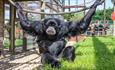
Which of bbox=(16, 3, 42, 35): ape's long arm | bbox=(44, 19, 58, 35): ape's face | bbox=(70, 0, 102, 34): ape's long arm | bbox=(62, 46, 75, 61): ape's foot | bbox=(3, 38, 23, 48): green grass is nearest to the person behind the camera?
bbox=(70, 0, 102, 34): ape's long arm

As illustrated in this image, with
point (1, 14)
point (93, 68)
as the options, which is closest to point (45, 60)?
point (93, 68)

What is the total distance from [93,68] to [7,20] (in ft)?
19.8

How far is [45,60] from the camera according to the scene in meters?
5.42

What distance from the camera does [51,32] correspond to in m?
5.17

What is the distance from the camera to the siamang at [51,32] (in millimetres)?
5266

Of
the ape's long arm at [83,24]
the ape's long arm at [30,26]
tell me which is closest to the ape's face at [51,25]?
the ape's long arm at [30,26]

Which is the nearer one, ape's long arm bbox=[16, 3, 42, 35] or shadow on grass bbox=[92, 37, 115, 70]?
shadow on grass bbox=[92, 37, 115, 70]

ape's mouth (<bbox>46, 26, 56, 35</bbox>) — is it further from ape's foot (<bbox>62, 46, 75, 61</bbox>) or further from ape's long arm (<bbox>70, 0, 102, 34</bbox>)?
ape's foot (<bbox>62, 46, 75, 61</bbox>)

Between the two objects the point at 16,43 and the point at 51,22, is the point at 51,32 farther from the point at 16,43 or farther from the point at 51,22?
the point at 16,43

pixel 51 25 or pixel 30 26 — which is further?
pixel 30 26

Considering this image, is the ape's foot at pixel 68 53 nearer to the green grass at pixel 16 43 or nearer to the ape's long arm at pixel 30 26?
the ape's long arm at pixel 30 26

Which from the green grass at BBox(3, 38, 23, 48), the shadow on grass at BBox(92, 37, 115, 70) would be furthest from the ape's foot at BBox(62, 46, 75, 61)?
the green grass at BBox(3, 38, 23, 48)

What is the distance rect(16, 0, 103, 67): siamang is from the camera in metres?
5.27

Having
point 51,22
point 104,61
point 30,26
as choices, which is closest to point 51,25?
point 51,22
